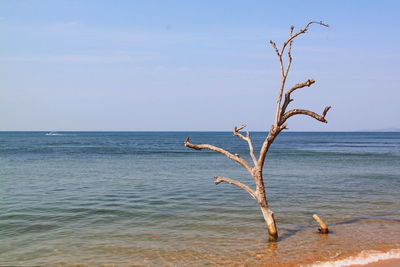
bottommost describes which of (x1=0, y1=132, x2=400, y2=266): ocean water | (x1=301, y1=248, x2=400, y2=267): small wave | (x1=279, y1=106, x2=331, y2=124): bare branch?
(x1=0, y1=132, x2=400, y2=266): ocean water

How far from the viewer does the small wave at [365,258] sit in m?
10.2

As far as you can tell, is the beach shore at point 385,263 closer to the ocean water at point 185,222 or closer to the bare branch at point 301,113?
the ocean water at point 185,222

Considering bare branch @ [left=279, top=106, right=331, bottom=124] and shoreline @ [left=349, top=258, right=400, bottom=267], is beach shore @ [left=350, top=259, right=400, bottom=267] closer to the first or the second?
shoreline @ [left=349, top=258, right=400, bottom=267]

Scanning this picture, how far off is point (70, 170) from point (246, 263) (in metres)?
25.3

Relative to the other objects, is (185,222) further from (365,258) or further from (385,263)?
A: (385,263)

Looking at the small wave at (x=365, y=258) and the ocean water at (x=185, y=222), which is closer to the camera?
the small wave at (x=365, y=258)

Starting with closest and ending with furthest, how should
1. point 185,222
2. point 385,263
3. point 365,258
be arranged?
1. point 385,263
2. point 365,258
3. point 185,222

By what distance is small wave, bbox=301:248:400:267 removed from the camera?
10170 mm

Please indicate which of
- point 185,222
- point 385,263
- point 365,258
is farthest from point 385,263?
point 185,222

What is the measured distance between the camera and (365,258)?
10.6 metres

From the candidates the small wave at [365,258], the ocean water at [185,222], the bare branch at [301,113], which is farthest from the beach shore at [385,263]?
the bare branch at [301,113]

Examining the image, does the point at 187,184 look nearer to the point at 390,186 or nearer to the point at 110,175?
the point at 110,175

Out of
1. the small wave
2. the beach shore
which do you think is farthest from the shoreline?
the small wave

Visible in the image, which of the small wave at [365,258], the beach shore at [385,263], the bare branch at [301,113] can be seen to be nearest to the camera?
the beach shore at [385,263]
